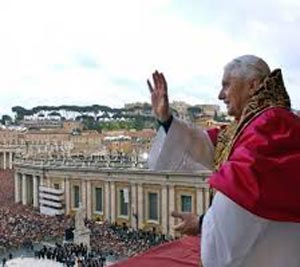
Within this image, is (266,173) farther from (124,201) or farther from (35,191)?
(35,191)

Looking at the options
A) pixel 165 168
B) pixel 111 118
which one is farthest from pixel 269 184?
pixel 111 118

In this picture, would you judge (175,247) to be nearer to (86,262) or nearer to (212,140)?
(212,140)

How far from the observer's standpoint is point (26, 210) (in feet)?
95.9

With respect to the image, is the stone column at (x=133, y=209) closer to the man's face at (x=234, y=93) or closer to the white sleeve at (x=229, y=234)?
the man's face at (x=234, y=93)

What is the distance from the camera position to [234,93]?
79.4 inches

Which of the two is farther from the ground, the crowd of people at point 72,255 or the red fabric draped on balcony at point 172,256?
the red fabric draped on balcony at point 172,256

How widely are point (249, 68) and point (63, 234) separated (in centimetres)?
2014

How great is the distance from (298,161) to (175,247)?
5.08 feet

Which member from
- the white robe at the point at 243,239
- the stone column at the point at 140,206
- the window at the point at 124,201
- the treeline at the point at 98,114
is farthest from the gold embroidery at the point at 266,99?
the treeline at the point at 98,114

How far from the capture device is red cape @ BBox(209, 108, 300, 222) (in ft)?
5.48

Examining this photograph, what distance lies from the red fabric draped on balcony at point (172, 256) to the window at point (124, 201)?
23685 mm

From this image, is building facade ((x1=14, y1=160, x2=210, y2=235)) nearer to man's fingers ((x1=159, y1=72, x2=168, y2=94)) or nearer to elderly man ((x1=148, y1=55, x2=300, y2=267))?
man's fingers ((x1=159, y1=72, x2=168, y2=94))

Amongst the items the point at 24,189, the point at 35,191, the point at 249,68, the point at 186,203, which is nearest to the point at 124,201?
the point at 186,203

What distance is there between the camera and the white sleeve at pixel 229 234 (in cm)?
168
